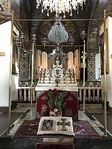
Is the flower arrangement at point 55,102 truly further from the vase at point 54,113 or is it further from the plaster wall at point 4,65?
the plaster wall at point 4,65

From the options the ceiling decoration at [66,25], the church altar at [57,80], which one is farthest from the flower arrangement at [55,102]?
→ the ceiling decoration at [66,25]

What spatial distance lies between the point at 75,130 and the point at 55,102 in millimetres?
994

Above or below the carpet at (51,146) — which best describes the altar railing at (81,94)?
above

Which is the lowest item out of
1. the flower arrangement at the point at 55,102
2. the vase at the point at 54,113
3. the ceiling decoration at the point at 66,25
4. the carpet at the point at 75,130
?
the carpet at the point at 75,130

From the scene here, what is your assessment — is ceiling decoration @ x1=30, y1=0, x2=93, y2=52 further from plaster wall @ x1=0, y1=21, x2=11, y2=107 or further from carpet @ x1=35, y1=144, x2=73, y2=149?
carpet @ x1=35, y1=144, x2=73, y2=149

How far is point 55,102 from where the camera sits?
476 cm

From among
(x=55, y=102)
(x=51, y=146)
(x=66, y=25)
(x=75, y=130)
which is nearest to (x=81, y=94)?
(x=55, y=102)

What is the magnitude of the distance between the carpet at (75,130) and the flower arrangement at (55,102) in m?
0.51

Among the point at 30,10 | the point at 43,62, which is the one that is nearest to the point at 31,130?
the point at 43,62

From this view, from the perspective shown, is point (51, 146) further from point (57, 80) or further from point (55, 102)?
point (57, 80)

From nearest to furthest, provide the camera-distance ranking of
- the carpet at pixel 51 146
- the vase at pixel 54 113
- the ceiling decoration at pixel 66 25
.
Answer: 1. the carpet at pixel 51 146
2. the vase at pixel 54 113
3. the ceiling decoration at pixel 66 25

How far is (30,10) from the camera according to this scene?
472 inches

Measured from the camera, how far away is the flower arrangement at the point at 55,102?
4703mm

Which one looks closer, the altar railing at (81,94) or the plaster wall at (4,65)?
the plaster wall at (4,65)
